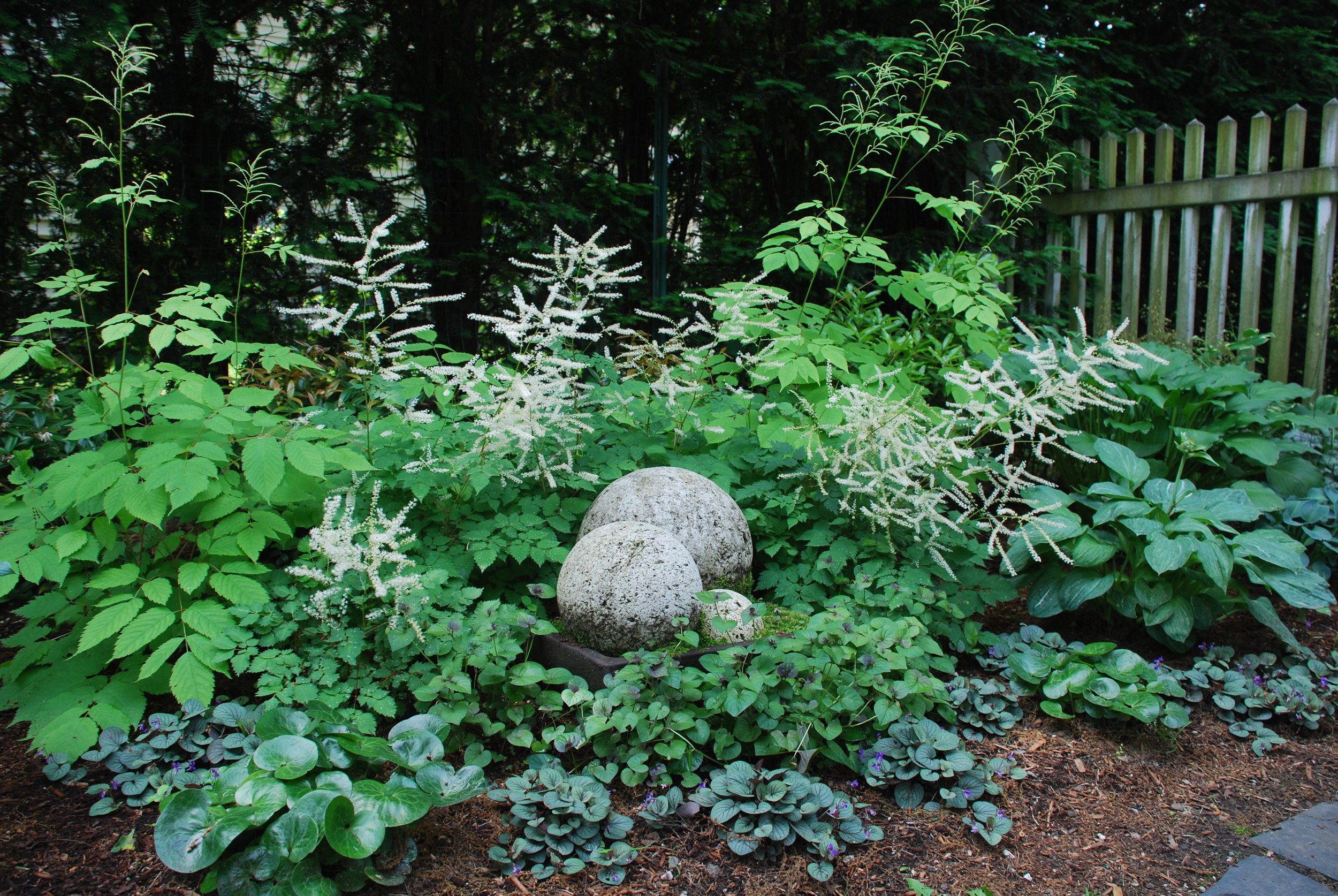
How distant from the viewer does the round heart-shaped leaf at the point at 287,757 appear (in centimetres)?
206

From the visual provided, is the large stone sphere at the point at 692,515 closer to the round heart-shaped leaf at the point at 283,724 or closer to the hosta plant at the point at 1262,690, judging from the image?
the round heart-shaped leaf at the point at 283,724

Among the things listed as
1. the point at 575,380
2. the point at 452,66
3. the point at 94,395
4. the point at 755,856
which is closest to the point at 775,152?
the point at 452,66

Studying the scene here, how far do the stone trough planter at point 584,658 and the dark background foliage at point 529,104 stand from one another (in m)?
3.16

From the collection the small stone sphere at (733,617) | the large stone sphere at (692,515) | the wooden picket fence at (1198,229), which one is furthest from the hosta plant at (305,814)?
the wooden picket fence at (1198,229)

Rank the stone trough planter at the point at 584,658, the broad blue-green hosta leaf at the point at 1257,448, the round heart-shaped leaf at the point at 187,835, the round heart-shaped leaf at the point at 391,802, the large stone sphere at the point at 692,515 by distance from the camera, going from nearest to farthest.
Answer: the round heart-shaped leaf at the point at 187,835 → the round heart-shaped leaf at the point at 391,802 → the stone trough planter at the point at 584,658 → the large stone sphere at the point at 692,515 → the broad blue-green hosta leaf at the point at 1257,448

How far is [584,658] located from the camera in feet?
9.39

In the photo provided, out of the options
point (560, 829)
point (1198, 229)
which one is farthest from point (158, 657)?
point (1198, 229)

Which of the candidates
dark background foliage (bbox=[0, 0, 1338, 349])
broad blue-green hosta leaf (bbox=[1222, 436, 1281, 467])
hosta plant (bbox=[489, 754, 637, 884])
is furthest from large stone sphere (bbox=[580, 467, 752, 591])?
dark background foliage (bbox=[0, 0, 1338, 349])

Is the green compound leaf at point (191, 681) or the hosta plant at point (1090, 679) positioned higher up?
the green compound leaf at point (191, 681)

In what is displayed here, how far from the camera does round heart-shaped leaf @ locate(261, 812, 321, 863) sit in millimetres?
1905

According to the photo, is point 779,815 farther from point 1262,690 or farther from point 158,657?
point 1262,690

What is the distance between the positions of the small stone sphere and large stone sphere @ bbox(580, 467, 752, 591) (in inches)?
9.9

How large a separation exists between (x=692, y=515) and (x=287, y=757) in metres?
1.66

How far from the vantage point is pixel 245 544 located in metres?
2.55
